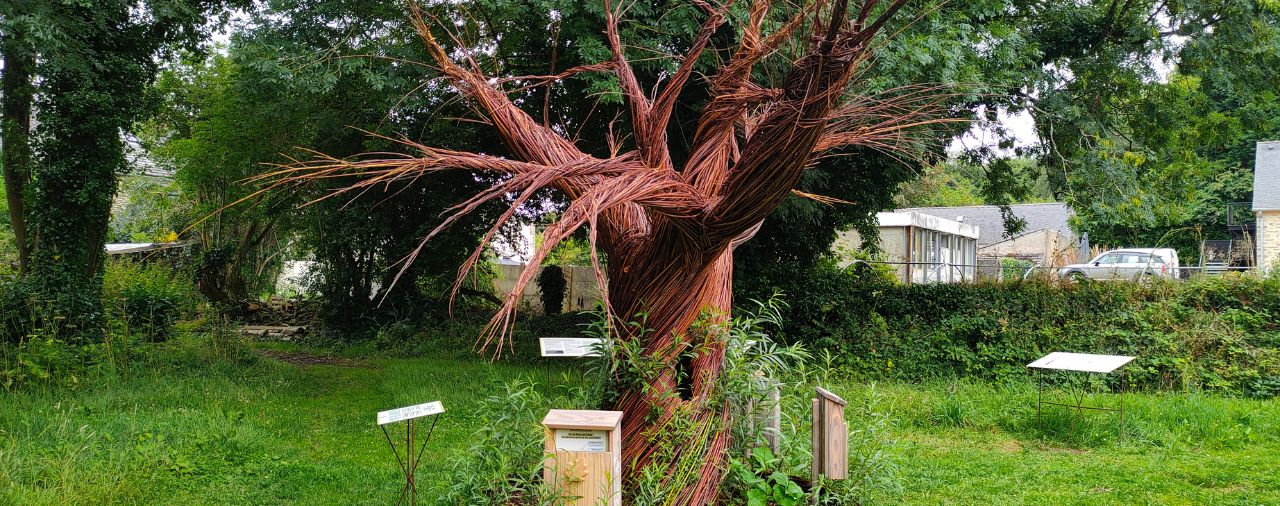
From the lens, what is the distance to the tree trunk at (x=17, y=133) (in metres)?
8.87

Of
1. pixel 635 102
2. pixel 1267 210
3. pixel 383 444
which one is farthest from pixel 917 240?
pixel 635 102

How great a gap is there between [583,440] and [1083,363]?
528 cm

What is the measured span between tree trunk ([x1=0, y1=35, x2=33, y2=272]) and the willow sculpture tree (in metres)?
7.62

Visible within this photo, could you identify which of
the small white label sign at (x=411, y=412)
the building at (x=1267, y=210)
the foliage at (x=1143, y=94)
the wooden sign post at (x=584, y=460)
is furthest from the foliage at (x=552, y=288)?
the building at (x=1267, y=210)

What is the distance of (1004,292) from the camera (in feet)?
32.8

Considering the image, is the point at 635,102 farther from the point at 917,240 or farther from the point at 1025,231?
the point at 1025,231

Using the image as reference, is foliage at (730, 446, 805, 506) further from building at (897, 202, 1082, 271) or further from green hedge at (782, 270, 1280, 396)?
building at (897, 202, 1082, 271)

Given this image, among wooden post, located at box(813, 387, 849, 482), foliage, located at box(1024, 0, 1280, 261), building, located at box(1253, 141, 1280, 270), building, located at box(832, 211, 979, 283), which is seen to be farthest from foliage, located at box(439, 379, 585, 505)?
building, located at box(1253, 141, 1280, 270)

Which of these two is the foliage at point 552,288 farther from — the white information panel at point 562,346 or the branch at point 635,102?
the branch at point 635,102

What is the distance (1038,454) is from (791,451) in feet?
10.3

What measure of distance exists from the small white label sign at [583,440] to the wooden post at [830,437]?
117 centimetres

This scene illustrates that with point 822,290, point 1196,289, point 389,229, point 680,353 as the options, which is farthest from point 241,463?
point 1196,289

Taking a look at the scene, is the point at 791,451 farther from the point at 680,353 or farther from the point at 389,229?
the point at 389,229

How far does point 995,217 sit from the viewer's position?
3281 cm
